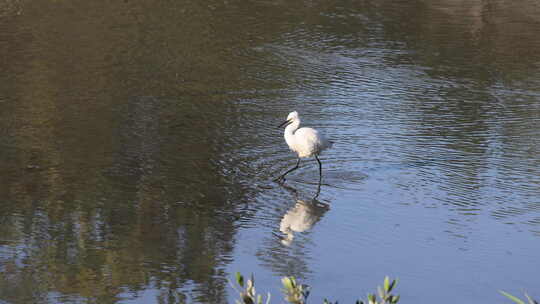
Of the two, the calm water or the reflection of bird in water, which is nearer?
the calm water

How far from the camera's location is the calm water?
843cm

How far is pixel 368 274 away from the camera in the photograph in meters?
8.39

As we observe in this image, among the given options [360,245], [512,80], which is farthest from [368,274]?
[512,80]

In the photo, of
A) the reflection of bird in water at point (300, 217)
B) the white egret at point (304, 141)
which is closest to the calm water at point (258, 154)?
the reflection of bird in water at point (300, 217)

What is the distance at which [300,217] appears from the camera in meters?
9.88

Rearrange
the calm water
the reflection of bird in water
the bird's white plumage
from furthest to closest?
the bird's white plumage
the reflection of bird in water
the calm water

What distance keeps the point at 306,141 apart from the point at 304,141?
27 millimetres

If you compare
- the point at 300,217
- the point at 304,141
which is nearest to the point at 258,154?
the point at 304,141

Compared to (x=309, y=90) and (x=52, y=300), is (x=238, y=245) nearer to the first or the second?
(x=52, y=300)

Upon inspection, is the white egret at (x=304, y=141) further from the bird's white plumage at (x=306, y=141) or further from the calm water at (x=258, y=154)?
the calm water at (x=258, y=154)

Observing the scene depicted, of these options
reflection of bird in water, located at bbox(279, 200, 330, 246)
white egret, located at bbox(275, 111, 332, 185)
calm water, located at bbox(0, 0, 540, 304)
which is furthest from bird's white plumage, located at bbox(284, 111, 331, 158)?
reflection of bird in water, located at bbox(279, 200, 330, 246)

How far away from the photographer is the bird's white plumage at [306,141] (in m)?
10.9

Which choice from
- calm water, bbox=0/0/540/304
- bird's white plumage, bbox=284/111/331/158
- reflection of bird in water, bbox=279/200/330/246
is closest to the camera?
calm water, bbox=0/0/540/304

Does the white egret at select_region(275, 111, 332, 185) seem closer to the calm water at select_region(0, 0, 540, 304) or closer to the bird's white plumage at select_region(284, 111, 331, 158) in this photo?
the bird's white plumage at select_region(284, 111, 331, 158)
